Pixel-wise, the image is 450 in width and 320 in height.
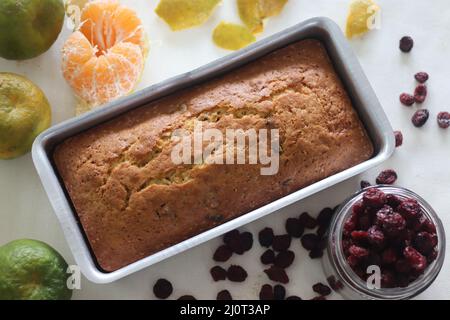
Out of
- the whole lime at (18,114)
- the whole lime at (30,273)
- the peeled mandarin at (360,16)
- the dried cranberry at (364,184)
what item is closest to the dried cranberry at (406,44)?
the peeled mandarin at (360,16)

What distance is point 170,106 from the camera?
207cm

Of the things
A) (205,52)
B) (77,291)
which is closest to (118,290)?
(77,291)

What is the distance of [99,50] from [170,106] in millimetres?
342

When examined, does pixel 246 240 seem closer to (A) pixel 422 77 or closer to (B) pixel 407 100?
(B) pixel 407 100

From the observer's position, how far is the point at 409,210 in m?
2.00

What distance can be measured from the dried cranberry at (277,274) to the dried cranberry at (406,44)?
0.94 metres

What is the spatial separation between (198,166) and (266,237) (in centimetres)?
42

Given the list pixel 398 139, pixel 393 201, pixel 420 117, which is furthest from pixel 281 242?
pixel 420 117

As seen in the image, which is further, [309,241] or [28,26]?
[309,241]

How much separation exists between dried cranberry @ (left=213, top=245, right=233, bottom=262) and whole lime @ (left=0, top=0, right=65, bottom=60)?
934 millimetres

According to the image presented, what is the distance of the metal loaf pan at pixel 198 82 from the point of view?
1959 mm

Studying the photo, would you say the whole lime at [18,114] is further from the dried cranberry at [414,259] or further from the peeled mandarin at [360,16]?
the dried cranberry at [414,259]

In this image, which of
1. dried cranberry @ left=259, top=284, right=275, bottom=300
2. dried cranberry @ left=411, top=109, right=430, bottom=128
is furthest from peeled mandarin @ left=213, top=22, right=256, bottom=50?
dried cranberry @ left=259, top=284, right=275, bottom=300

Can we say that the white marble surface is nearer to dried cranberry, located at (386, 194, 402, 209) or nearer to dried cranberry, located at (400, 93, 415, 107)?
dried cranberry, located at (400, 93, 415, 107)
